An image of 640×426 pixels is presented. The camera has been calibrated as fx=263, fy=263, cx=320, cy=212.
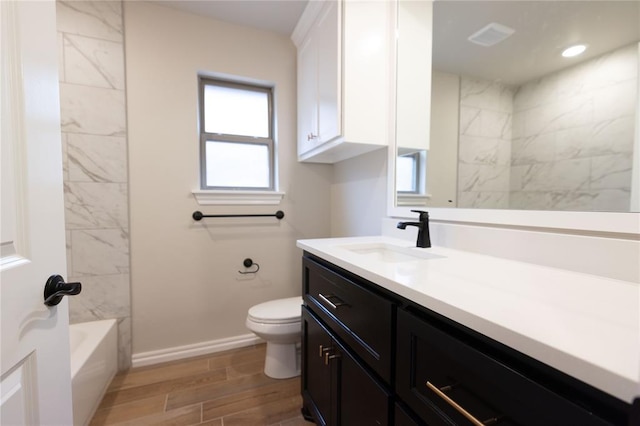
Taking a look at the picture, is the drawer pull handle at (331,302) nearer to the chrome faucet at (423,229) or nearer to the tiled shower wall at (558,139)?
the chrome faucet at (423,229)

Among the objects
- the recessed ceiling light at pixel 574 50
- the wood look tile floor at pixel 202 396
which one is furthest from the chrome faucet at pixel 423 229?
the wood look tile floor at pixel 202 396

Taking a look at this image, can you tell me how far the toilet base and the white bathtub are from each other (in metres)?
0.93

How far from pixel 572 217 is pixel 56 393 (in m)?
1.48

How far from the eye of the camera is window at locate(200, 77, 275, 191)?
2094 millimetres

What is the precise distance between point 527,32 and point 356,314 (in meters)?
1.20

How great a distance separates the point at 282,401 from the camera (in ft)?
4.93

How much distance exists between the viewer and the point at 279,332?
5.19 feet

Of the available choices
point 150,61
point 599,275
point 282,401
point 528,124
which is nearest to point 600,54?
point 528,124

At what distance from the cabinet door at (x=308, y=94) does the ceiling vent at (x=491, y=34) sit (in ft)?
2.99

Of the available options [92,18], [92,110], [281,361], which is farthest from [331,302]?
[92,18]

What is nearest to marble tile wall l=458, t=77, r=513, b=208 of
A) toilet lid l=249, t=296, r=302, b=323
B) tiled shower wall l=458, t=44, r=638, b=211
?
tiled shower wall l=458, t=44, r=638, b=211

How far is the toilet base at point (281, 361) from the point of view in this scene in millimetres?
1708

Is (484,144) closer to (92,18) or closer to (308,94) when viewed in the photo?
(308,94)

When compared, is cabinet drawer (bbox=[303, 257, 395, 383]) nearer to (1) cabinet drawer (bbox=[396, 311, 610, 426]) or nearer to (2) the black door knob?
(1) cabinet drawer (bbox=[396, 311, 610, 426])
